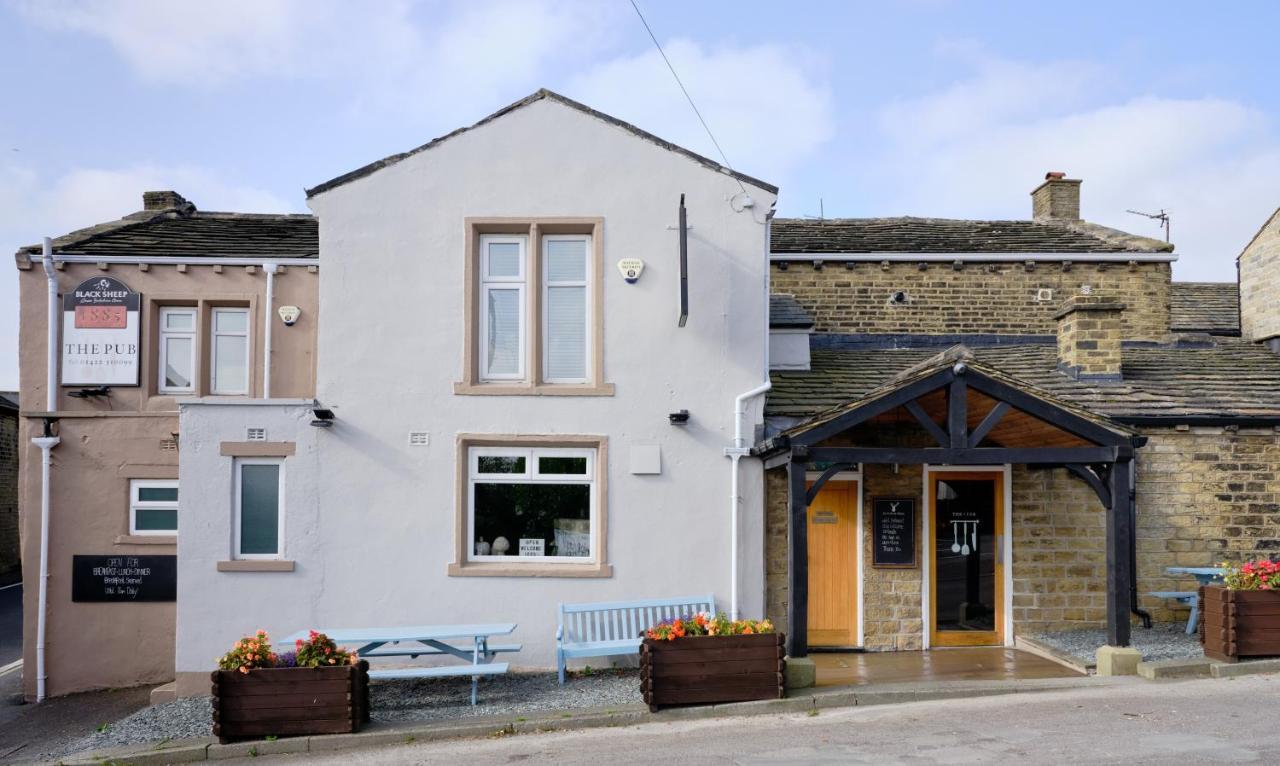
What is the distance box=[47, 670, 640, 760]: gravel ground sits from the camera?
29.5 feet

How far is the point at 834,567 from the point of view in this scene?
11.5 metres

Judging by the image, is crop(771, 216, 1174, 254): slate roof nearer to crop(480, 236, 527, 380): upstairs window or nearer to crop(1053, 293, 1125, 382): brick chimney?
crop(1053, 293, 1125, 382): brick chimney

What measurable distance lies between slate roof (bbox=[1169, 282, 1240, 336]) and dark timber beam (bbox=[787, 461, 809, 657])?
1214 centimetres


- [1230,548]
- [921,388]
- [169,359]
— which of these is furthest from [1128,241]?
[169,359]

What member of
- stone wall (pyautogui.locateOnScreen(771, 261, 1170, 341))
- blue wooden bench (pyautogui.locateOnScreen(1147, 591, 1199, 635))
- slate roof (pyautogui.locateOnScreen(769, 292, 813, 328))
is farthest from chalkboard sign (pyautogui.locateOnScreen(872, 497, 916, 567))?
stone wall (pyautogui.locateOnScreen(771, 261, 1170, 341))

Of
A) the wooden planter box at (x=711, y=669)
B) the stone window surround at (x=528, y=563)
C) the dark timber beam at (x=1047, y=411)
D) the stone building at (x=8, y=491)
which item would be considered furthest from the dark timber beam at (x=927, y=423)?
the stone building at (x=8, y=491)

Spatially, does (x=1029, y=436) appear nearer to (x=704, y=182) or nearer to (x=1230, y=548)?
(x=1230, y=548)

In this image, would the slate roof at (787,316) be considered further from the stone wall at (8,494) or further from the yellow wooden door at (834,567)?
the stone wall at (8,494)

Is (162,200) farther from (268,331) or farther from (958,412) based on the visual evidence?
(958,412)

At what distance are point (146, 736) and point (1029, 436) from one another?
9.63 metres

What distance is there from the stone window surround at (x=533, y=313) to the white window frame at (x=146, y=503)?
5.30 metres

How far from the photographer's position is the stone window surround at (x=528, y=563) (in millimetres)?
10594

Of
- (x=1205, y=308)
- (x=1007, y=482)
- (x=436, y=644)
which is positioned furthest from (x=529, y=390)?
(x=1205, y=308)

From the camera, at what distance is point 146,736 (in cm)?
889
